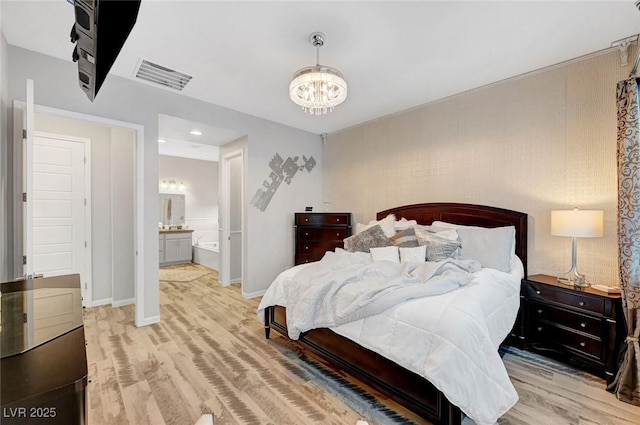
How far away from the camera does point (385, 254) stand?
3094 mm

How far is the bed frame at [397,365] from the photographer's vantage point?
5.45 ft

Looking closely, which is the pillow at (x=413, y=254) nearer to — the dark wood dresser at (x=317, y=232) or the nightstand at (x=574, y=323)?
the nightstand at (x=574, y=323)

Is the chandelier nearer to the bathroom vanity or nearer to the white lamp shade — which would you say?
the white lamp shade

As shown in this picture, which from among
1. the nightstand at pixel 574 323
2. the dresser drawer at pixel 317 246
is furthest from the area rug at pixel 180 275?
the nightstand at pixel 574 323

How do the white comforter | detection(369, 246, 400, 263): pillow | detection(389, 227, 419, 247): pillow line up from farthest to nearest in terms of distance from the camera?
detection(389, 227, 419, 247): pillow < detection(369, 246, 400, 263): pillow < the white comforter

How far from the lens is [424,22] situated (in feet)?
7.23

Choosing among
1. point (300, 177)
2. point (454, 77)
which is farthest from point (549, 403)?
point (300, 177)

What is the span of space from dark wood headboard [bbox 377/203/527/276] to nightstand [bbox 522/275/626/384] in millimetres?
465

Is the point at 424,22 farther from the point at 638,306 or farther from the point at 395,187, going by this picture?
the point at 638,306

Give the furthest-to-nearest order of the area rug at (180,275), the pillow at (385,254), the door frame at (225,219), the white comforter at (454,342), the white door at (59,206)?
the area rug at (180,275), the door frame at (225,219), the white door at (59,206), the pillow at (385,254), the white comforter at (454,342)

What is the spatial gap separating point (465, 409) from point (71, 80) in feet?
13.7

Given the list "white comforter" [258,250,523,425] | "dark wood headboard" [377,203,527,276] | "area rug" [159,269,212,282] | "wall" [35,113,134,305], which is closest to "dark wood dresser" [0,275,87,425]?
"white comforter" [258,250,523,425]

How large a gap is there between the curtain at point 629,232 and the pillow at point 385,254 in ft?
5.71

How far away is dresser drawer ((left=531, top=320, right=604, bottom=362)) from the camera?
2273 mm
